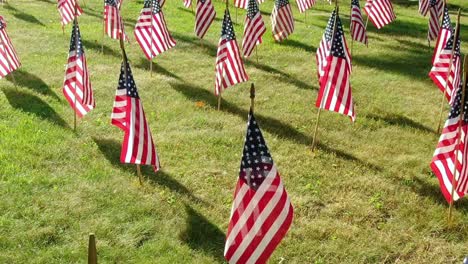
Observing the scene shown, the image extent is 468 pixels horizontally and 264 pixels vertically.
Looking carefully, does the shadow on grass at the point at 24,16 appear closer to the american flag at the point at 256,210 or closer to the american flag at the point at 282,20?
the american flag at the point at 282,20

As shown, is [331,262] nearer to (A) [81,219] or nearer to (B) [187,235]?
(B) [187,235]

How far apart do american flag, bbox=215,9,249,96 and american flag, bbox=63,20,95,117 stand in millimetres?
3346

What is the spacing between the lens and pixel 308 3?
23.2 meters

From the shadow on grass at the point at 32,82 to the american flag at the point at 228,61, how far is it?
433 centimetres

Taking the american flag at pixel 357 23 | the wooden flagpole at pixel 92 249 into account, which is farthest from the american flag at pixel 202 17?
the wooden flagpole at pixel 92 249

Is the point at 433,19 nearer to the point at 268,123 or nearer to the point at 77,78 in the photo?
the point at 268,123

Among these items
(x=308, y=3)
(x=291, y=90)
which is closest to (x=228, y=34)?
(x=291, y=90)

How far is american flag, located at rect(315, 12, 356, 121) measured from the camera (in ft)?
37.2

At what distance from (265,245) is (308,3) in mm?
17901

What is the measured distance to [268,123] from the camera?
44.8ft

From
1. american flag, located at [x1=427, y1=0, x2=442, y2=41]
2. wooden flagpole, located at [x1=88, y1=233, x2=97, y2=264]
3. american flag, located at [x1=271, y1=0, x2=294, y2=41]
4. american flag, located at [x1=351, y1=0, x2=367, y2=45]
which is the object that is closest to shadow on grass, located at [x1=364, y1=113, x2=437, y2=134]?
american flag, located at [x1=351, y1=0, x2=367, y2=45]

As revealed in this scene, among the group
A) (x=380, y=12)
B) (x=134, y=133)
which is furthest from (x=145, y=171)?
(x=380, y=12)

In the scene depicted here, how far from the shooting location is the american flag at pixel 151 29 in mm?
15741

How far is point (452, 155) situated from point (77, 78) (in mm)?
7742
